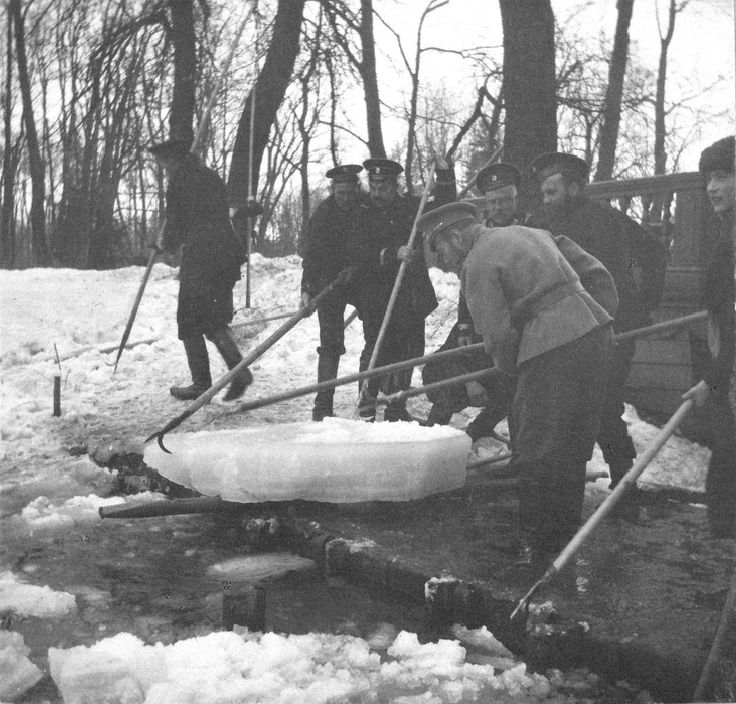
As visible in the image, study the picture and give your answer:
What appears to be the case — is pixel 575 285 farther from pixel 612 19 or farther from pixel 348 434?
pixel 612 19

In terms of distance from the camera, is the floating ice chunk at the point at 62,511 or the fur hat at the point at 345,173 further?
the fur hat at the point at 345,173

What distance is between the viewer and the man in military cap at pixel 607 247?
3949 mm

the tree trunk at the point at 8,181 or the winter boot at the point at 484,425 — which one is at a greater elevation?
the tree trunk at the point at 8,181

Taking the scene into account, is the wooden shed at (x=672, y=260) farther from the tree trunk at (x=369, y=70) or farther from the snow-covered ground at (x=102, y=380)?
the tree trunk at (x=369, y=70)

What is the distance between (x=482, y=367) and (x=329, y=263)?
134cm

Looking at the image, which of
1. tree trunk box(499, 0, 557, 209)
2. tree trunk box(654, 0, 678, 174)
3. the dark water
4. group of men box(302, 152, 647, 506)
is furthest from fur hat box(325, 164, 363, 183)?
the dark water

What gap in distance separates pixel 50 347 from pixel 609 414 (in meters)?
3.49

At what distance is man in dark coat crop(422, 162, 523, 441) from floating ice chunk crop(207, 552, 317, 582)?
1.20 metres

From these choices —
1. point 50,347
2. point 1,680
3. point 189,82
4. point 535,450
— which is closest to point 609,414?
point 535,450

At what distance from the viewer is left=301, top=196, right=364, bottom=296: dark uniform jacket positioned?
5496 millimetres

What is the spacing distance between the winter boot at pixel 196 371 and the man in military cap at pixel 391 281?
1085 mm

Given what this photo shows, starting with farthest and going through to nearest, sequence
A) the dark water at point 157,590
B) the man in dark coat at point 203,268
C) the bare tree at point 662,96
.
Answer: the man in dark coat at point 203,268, the bare tree at point 662,96, the dark water at point 157,590

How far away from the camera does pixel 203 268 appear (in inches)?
212

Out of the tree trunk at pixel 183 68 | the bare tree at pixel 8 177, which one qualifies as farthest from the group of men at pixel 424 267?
the bare tree at pixel 8 177
